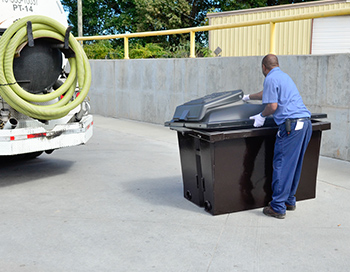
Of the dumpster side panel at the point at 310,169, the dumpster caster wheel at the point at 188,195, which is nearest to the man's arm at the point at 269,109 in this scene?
the dumpster side panel at the point at 310,169

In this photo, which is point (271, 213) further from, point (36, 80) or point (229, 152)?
point (36, 80)

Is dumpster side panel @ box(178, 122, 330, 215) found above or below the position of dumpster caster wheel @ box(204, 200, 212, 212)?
above

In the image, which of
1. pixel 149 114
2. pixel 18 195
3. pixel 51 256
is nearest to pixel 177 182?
pixel 18 195

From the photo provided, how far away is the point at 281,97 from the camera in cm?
471

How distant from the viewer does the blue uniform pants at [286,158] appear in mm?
4742

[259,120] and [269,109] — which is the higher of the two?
[269,109]

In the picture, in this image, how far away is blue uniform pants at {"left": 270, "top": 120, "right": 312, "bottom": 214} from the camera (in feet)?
15.6

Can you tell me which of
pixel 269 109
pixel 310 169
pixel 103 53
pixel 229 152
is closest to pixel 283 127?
pixel 269 109

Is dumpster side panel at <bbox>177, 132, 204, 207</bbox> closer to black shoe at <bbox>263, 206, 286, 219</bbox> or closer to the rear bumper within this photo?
black shoe at <bbox>263, 206, 286, 219</bbox>

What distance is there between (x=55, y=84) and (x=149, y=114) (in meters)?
4.99

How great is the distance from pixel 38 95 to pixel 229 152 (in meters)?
2.49

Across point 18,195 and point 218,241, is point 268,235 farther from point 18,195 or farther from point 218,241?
point 18,195

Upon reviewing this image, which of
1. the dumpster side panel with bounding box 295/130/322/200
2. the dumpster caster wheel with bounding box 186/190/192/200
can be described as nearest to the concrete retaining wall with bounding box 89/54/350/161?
the dumpster side panel with bounding box 295/130/322/200

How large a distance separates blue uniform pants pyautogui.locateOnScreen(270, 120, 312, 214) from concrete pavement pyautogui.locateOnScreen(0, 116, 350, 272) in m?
0.23
